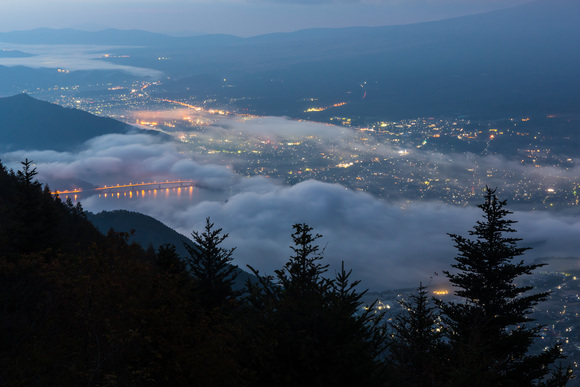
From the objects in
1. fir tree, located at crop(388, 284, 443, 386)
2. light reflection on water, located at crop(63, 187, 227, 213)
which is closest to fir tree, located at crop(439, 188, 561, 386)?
fir tree, located at crop(388, 284, 443, 386)

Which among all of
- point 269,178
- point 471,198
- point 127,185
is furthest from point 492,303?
point 127,185

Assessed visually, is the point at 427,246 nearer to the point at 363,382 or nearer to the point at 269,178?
the point at 269,178

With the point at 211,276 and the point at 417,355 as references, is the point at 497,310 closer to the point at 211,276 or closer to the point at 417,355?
the point at 417,355

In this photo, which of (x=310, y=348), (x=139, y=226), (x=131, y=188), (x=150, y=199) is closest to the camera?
(x=310, y=348)

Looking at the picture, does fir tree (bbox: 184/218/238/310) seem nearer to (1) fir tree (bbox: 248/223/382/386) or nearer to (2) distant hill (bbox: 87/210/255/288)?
(1) fir tree (bbox: 248/223/382/386)

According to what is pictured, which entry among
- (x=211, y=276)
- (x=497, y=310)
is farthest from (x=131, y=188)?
(x=497, y=310)

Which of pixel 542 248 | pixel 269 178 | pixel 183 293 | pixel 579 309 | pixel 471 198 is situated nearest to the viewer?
pixel 183 293

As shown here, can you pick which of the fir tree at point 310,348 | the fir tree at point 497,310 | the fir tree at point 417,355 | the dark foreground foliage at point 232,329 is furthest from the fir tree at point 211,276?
the fir tree at point 310,348
